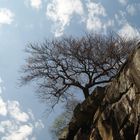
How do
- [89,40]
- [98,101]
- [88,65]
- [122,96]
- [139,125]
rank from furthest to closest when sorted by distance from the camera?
[89,40]
[88,65]
[98,101]
[122,96]
[139,125]

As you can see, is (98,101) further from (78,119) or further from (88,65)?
(88,65)

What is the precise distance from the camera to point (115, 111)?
73.0 ft

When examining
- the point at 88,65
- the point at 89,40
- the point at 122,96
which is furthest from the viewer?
the point at 89,40

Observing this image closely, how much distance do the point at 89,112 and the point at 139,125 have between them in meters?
8.37

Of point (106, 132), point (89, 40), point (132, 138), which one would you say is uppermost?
point (89, 40)

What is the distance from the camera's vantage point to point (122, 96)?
21938 millimetres

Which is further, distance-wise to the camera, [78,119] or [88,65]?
[88,65]

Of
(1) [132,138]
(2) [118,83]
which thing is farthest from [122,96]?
(1) [132,138]

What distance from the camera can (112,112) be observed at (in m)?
22.6

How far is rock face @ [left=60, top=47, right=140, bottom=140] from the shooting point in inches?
790

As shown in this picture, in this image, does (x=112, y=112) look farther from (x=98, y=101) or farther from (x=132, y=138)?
(x=98, y=101)

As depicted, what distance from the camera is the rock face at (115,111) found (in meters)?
20.1

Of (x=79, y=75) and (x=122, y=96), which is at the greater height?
(x=79, y=75)

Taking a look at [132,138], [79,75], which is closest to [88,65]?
[79,75]
